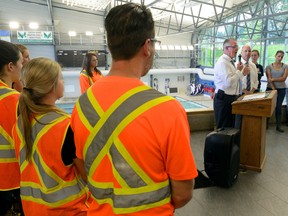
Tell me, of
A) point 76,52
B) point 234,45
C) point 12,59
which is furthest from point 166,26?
point 12,59

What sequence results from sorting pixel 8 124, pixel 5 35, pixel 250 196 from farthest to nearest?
pixel 5 35 → pixel 250 196 → pixel 8 124

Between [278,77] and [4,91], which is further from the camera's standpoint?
[278,77]

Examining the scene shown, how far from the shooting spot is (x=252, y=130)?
282 centimetres

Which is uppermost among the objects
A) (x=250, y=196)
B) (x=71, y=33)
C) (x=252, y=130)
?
(x=71, y=33)

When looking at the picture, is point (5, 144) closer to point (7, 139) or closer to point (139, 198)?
point (7, 139)

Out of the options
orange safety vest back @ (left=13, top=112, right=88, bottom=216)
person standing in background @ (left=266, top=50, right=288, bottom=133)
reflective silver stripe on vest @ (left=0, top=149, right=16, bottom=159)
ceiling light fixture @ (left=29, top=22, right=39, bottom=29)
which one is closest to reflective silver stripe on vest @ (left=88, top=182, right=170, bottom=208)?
orange safety vest back @ (left=13, top=112, right=88, bottom=216)

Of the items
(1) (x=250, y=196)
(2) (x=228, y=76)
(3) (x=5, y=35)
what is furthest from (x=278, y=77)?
(3) (x=5, y=35)

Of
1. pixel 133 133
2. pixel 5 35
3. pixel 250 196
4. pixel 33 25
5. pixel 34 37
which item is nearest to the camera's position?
pixel 133 133

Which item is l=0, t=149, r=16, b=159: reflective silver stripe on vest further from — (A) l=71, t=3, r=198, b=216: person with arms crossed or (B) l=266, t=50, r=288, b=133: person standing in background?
(B) l=266, t=50, r=288, b=133: person standing in background

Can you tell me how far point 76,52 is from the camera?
14.4 meters

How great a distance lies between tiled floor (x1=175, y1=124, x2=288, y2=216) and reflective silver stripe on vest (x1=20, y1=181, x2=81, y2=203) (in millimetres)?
1315

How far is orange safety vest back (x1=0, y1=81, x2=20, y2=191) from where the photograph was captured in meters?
1.30

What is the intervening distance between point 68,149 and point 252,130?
244 cm

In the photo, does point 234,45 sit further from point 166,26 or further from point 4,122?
point 166,26
